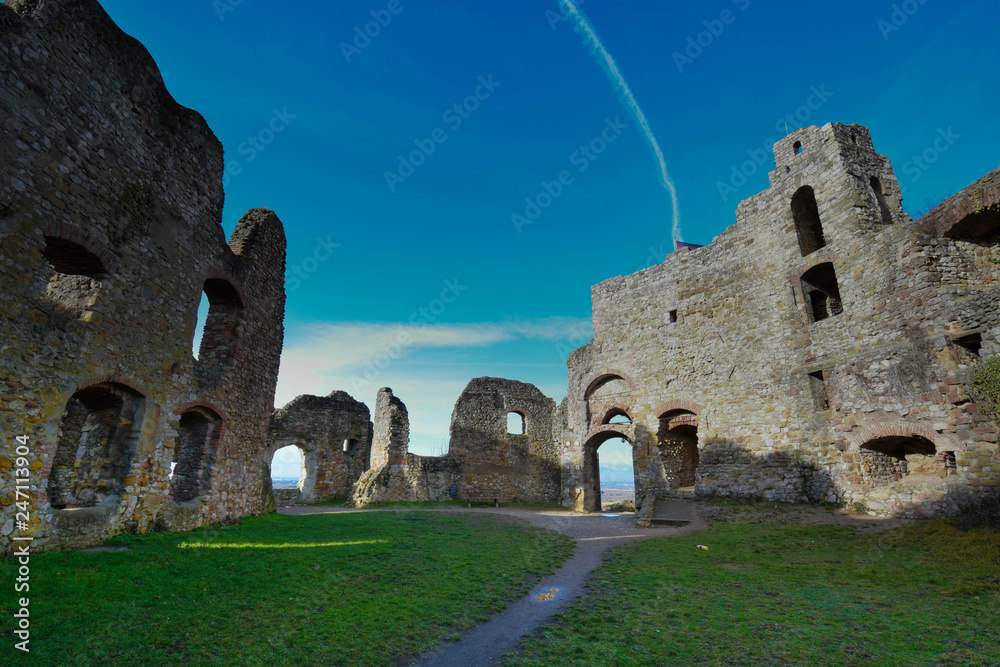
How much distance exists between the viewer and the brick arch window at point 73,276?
7522 mm

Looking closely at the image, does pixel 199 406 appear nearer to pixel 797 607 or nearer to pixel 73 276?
pixel 73 276

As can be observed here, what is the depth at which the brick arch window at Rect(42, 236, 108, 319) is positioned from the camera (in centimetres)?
752

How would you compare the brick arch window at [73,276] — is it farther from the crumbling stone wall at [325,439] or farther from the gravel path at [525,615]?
the crumbling stone wall at [325,439]

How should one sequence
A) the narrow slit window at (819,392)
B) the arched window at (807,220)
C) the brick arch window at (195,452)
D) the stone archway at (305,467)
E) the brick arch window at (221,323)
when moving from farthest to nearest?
the stone archway at (305,467) → the arched window at (807,220) → the narrow slit window at (819,392) → the brick arch window at (221,323) → the brick arch window at (195,452)

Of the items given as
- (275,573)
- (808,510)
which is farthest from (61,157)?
(808,510)

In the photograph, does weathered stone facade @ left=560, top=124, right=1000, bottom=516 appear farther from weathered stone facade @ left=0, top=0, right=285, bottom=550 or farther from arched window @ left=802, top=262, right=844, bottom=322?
weathered stone facade @ left=0, top=0, right=285, bottom=550

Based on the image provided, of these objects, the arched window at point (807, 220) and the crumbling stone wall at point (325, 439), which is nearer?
the arched window at point (807, 220)

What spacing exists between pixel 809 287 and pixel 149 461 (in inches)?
656

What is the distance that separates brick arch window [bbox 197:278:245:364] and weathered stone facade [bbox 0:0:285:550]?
36 millimetres

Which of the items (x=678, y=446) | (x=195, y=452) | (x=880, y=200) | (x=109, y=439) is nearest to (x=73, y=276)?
(x=109, y=439)

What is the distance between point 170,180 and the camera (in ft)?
31.2

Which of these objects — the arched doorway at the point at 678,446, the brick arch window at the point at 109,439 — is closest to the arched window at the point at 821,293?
the arched doorway at the point at 678,446

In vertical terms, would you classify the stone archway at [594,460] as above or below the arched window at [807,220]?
below

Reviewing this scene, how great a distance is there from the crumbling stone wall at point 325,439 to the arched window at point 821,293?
1939 centimetres
